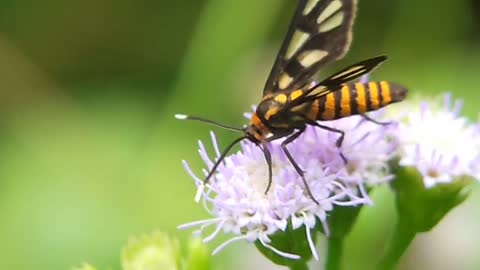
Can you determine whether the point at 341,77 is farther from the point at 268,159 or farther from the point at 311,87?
the point at 268,159

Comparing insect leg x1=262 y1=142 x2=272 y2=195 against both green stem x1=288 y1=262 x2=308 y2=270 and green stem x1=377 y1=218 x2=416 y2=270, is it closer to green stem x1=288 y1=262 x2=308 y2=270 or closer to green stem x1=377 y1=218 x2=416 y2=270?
green stem x1=288 y1=262 x2=308 y2=270

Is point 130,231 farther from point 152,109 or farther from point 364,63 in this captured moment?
point 364,63

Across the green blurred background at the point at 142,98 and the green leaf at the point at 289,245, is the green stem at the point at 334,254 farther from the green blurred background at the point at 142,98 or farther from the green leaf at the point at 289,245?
the green blurred background at the point at 142,98

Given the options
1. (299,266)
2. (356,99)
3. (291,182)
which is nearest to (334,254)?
(299,266)

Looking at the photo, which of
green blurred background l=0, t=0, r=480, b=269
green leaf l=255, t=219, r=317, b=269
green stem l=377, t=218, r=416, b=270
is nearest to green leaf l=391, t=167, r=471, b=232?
green stem l=377, t=218, r=416, b=270

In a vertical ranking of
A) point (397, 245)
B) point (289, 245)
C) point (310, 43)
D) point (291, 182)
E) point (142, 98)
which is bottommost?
point (397, 245)

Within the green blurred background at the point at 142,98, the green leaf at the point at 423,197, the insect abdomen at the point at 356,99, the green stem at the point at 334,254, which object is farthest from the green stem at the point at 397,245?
the green blurred background at the point at 142,98

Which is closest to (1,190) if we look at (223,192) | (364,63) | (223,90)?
(223,90)
